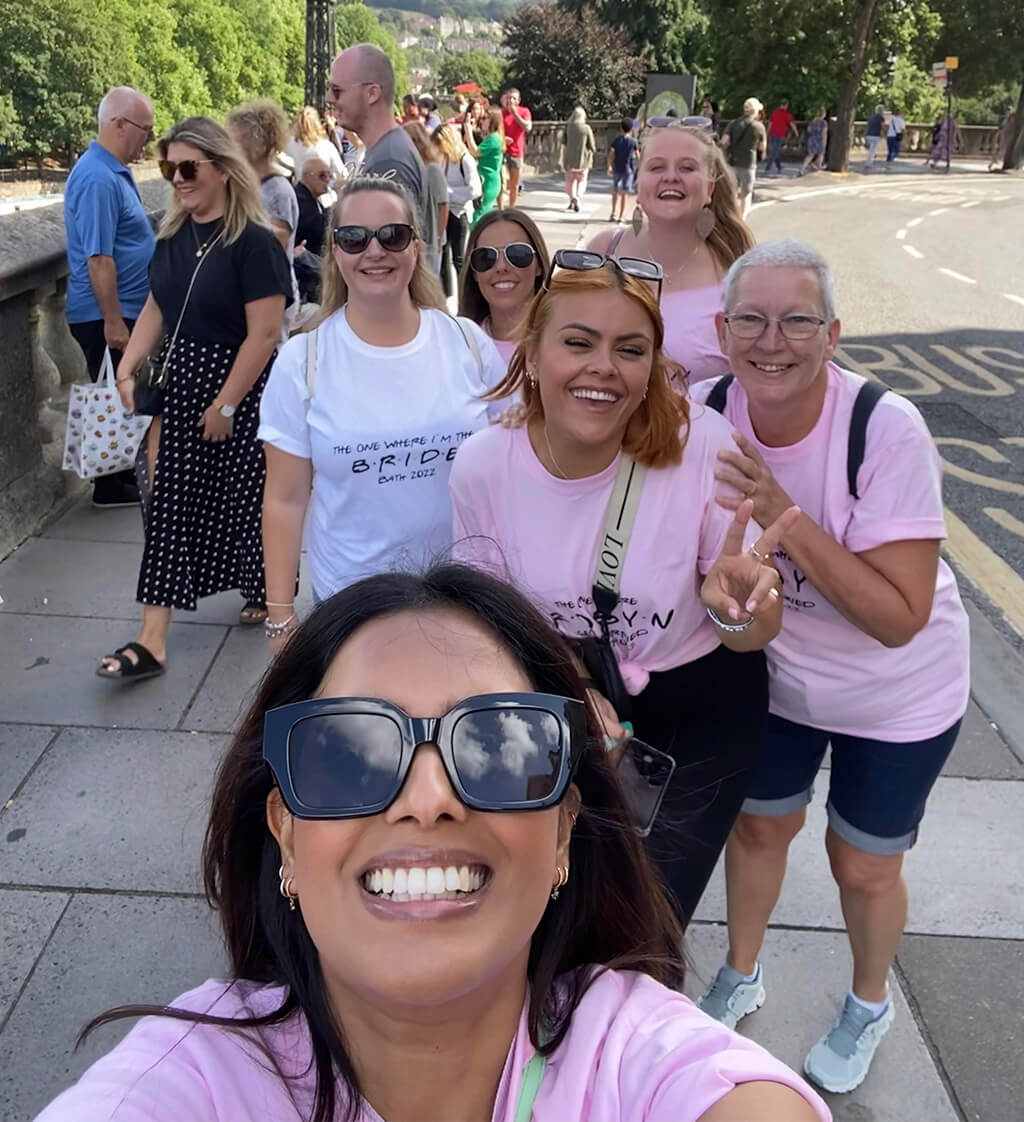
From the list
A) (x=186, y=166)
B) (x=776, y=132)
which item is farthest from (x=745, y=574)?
(x=776, y=132)

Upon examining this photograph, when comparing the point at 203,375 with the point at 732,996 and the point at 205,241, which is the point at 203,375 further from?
the point at 732,996

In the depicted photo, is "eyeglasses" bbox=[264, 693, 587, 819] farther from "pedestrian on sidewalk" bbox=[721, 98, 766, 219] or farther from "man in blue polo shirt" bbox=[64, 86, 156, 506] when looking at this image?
"pedestrian on sidewalk" bbox=[721, 98, 766, 219]

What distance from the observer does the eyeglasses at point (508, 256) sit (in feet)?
11.4

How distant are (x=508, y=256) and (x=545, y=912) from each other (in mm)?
2465

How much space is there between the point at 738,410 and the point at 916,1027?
160 centimetres

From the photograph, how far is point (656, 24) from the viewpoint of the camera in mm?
45781

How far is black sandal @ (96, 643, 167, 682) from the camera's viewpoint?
13.4 feet

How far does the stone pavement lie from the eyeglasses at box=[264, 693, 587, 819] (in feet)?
3.82

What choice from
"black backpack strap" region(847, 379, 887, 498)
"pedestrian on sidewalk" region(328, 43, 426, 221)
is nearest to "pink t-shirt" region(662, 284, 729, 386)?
"black backpack strap" region(847, 379, 887, 498)

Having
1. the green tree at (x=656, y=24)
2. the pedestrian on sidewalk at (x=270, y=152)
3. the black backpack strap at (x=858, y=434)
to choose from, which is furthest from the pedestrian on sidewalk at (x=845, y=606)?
the green tree at (x=656, y=24)

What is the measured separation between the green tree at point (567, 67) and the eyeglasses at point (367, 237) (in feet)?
125

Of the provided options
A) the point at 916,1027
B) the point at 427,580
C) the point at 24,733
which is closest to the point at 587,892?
the point at 427,580

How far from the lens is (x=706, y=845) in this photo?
2.23 metres

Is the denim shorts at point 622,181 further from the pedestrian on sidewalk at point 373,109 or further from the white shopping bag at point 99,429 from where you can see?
the white shopping bag at point 99,429
